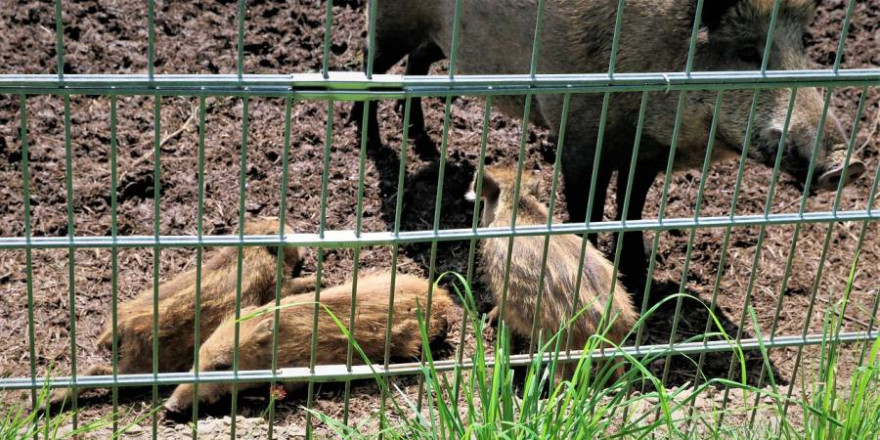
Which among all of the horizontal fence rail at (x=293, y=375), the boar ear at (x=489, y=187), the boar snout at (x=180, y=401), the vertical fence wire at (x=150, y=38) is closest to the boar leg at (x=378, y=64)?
the boar ear at (x=489, y=187)

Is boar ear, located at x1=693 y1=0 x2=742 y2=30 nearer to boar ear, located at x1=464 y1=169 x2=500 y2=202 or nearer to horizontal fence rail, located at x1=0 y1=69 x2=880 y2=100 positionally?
boar ear, located at x1=464 y1=169 x2=500 y2=202

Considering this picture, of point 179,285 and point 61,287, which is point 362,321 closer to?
point 179,285

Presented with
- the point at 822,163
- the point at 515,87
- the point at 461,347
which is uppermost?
the point at 515,87

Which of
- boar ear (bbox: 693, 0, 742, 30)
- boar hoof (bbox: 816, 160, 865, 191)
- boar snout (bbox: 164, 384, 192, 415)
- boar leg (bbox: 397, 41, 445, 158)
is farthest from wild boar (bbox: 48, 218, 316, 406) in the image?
boar hoof (bbox: 816, 160, 865, 191)

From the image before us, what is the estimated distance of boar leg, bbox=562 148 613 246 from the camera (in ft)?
17.5

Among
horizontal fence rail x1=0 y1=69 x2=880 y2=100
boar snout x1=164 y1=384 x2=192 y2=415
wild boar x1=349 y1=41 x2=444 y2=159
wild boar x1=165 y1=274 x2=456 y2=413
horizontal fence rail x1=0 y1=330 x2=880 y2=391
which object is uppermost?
horizontal fence rail x1=0 y1=69 x2=880 y2=100

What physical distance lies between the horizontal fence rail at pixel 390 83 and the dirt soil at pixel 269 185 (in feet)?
5.39

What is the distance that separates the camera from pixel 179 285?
179 inches

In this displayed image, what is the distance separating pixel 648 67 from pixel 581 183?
65cm

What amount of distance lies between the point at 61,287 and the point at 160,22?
89.9 inches

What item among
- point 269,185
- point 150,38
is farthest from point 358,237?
point 269,185

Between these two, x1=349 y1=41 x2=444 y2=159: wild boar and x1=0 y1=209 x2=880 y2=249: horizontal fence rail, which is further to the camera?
x1=349 y1=41 x2=444 y2=159: wild boar

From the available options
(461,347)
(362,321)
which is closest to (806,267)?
(362,321)

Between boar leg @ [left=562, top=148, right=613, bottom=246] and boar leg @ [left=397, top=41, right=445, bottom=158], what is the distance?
3.32 ft
